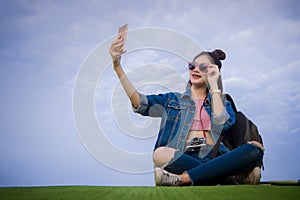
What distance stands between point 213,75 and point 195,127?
2.05 feet

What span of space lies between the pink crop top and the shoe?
26.9 inches

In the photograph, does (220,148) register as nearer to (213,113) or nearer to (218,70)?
(213,113)

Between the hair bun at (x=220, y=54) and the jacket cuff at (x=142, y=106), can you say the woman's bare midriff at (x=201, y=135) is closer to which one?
the jacket cuff at (x=142, y=106)

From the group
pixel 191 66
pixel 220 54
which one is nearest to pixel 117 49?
pixel 191 66

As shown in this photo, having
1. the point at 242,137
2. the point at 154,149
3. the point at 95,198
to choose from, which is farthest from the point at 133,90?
the point at 95,198

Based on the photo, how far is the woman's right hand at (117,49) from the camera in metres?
3.46

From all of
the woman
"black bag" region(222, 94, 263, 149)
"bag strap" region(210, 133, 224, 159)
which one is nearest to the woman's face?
the woman

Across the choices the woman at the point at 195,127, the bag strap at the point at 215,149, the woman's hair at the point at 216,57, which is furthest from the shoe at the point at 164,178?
the woman's hair at the point at 216,57

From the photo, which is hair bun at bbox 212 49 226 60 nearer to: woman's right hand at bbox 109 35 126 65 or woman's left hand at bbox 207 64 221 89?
woman's left hand at bbox 207 64 221 89

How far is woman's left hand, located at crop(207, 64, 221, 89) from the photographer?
3.87m

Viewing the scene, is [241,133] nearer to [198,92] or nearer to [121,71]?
[198,92]

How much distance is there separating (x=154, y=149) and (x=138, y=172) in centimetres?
31

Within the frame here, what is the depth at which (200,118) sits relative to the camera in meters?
3.89

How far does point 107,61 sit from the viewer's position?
3.56 meters
